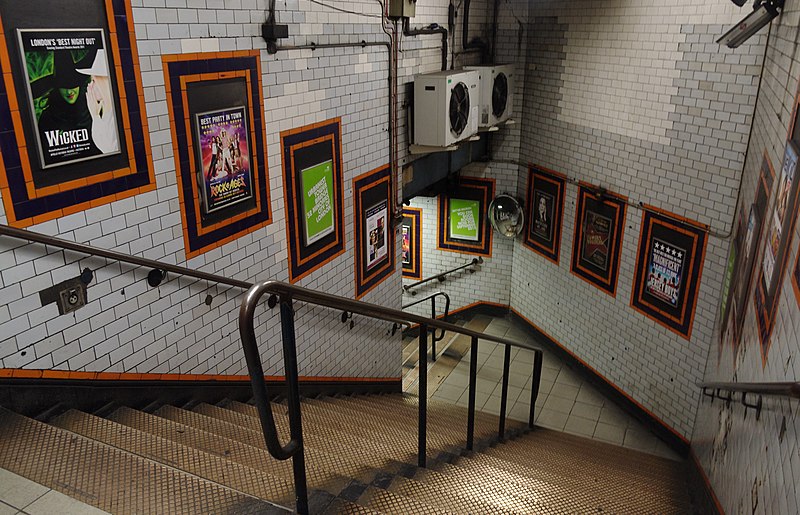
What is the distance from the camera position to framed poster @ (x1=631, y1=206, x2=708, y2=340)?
599 cm

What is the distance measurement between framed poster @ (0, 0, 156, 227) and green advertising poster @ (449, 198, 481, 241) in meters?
6.12

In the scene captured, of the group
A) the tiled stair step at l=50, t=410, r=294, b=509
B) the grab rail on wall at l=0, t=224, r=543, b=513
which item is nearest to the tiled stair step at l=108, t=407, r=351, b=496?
the tiled stair step at l=50, t=410, r=294, b=509

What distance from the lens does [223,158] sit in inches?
154

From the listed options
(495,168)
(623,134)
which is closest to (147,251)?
(623,134)

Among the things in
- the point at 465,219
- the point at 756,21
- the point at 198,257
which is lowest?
the point at 465,219

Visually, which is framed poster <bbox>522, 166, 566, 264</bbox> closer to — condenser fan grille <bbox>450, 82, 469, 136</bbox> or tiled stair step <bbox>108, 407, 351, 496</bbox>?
condenser fan grille <bbox>450, 82, 469, 136</bbox>

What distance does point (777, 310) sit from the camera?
273cm

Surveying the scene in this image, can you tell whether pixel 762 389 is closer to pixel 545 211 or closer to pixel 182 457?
pixel 182 457

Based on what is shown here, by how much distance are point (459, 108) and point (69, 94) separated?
423cm

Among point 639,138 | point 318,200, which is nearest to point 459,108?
point 639,138

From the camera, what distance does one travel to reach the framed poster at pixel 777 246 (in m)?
2.79

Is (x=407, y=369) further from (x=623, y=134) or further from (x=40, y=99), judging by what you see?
(x=40, y=99)

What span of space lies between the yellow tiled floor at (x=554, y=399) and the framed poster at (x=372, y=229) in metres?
2.24

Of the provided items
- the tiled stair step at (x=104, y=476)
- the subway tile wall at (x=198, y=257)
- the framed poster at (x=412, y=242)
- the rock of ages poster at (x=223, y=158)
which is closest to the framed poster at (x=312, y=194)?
the subway tile wall at (x=198, y=257)
